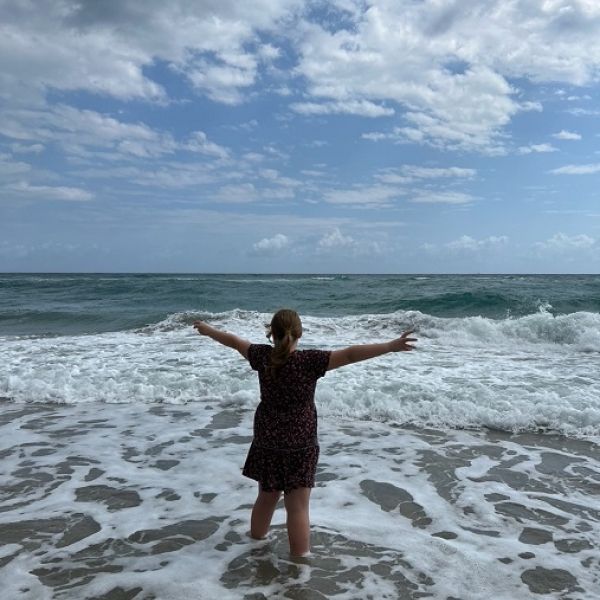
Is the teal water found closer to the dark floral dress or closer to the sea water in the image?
the sea water

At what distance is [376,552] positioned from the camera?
12.4 feet

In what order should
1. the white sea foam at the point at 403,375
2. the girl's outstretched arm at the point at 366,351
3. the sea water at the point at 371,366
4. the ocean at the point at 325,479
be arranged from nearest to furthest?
the girl's outstretched arm at the point at 366,351 → the ocean at the point at 325,479 → the white sea foam at the point at 403,375 → the sea water at the point at 371,366

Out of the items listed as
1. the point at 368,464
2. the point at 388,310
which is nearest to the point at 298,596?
the point at 368,464

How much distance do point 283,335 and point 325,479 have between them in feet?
7.82

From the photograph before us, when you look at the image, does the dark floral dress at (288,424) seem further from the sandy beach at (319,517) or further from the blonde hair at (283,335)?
the sandy beach at (319,517)

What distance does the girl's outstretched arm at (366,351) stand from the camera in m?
3.12

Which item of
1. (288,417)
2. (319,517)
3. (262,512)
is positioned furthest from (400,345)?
(319,517)

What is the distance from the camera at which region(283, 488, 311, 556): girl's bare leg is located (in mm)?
3488

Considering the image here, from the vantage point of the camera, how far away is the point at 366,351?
3148mm

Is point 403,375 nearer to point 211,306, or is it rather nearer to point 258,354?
point 258,354

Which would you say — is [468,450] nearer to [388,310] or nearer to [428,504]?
[428,504]

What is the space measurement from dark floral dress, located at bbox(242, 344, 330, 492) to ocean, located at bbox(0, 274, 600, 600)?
65cm

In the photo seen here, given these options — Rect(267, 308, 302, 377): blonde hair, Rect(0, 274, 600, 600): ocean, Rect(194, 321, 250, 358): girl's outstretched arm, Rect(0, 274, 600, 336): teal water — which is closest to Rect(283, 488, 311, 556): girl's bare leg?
Rect(0, 274, 600, 600): ocean

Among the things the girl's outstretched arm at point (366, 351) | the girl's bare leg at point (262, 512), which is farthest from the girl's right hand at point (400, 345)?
the girl's bare leg at point (262, 512)
